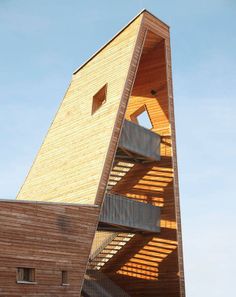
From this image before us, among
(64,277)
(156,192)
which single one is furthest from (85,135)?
(64,277)

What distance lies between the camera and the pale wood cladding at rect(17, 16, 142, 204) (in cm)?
2064

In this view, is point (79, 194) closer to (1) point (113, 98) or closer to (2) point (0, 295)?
(1) point (113, 98)

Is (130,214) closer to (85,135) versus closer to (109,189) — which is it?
(85,135)

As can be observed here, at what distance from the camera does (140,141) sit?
2380cm

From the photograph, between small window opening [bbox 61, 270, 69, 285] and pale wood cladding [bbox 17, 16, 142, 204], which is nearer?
small window opening [bbox 61, 270, 69, 285]

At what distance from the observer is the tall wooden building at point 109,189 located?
17.8 meters

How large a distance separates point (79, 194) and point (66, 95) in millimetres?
8488

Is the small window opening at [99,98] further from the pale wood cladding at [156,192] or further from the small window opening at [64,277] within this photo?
the small window opening at [64,277]

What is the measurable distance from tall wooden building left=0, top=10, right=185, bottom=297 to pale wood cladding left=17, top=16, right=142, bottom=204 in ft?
0.20

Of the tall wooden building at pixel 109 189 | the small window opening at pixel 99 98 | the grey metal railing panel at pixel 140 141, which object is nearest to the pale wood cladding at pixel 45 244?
the tall wooden building at pixel 109 189

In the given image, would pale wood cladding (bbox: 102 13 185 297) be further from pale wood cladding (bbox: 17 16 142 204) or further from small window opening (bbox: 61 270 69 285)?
small window opening (bbox: 61 270 69 285)

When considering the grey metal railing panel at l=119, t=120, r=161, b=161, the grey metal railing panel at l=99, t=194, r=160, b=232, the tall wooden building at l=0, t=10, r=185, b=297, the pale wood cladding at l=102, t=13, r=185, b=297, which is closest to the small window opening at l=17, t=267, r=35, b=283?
the tall wooden building at l=0, t=10, r=185, b=297

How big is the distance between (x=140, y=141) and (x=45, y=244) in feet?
25.2

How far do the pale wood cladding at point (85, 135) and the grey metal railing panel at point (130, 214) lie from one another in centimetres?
148
